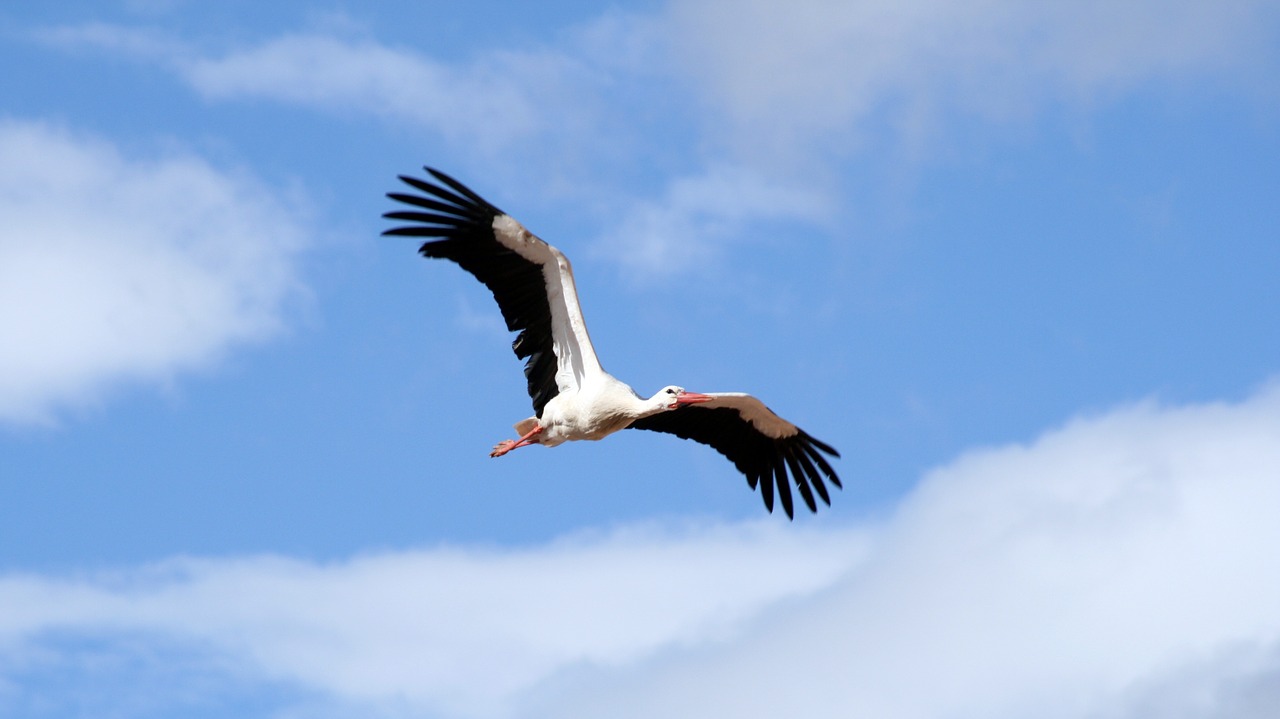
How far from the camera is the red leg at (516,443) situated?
20.4 m

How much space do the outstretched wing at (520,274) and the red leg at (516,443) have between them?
0.74 ft

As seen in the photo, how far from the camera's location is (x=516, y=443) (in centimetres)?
2052

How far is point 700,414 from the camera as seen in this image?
71.7 ft

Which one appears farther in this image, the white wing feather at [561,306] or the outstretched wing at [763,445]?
the outstretched wing at [763,445]

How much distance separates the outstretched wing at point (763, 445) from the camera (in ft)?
71.9

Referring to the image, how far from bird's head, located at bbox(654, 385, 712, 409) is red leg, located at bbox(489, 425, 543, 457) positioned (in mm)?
1487

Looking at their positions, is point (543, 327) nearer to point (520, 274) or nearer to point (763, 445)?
point (520, 274)

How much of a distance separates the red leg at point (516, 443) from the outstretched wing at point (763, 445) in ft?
6.27

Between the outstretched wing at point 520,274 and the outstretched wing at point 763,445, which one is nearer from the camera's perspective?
the outstretched wing at point 520,274

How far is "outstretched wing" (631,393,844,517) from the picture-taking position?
21906 millimetres

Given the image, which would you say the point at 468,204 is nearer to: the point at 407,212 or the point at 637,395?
the point at 407,212

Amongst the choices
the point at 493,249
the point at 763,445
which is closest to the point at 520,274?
the point at 493,249

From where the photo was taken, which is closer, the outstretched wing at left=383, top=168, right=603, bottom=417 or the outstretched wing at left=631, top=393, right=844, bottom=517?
the outstretched wing at left=383, top=168, right=603, bottom=417

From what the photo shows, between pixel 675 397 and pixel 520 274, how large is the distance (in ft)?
7.66
